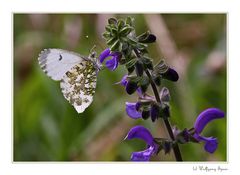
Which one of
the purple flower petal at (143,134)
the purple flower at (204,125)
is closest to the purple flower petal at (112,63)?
the purple flower petal at (143,134)

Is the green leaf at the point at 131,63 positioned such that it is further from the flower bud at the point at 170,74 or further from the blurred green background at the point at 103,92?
the blurred green background at the point at 103,92

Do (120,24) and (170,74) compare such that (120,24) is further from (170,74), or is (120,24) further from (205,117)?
(205,117)

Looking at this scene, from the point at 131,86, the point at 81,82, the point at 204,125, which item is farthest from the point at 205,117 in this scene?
the point at 81,82

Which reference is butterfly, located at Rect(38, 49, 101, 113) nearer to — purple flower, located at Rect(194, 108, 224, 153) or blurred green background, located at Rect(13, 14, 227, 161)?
purple flower, located at Rect(194, 108, 224, 153)

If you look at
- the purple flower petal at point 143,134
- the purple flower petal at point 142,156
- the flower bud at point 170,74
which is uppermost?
the flower bud at point 170,74
